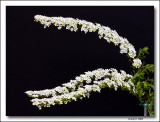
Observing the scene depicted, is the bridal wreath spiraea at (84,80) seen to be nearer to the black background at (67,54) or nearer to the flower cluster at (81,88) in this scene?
the flower cluster at (81,88)

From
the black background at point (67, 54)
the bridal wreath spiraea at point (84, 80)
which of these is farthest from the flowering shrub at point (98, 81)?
the black background at point (67, 54)

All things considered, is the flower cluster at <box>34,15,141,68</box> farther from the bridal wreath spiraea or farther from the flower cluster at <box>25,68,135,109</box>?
the flower cluster at <box>25,68,135,109</box>

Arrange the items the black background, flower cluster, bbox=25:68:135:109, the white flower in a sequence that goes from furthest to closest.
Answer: the black background, the white flower, flower cluster, bbox=25:68:135:109

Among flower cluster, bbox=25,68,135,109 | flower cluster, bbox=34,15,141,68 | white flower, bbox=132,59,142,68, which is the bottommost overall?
flower cluster, bbox=25,68,135,109

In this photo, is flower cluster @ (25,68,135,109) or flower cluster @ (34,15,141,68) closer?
flower cluster @ (25,68,135,109)

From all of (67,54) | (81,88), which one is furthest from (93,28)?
(81,88)

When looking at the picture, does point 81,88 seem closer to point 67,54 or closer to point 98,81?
point 98,81

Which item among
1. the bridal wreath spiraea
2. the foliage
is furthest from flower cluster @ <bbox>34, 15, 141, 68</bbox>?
the foliage

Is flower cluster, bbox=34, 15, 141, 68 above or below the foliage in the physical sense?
above
